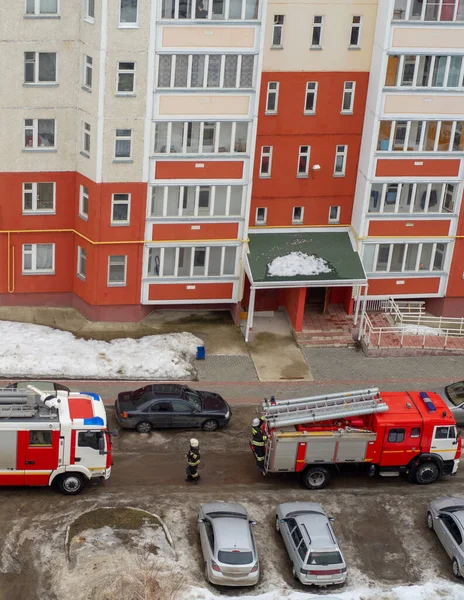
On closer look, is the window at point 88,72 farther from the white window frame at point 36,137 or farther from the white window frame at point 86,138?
the white window frame at point 36,137

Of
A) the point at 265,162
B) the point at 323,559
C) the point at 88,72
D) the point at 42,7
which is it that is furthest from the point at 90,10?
the point at 323,559

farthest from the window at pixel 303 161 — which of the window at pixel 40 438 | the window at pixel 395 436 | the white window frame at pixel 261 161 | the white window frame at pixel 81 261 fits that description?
the window at pixel 40 438

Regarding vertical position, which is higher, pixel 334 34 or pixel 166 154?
pixel 334 34

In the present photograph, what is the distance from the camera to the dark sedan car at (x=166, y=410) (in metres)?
41.0

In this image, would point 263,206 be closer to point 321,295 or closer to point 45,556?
point 321,295

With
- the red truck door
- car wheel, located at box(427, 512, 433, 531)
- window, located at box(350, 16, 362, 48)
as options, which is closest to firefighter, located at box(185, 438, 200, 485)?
the red truck door

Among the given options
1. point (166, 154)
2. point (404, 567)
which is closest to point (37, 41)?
point (166, 154)

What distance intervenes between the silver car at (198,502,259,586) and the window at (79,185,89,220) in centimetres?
1685

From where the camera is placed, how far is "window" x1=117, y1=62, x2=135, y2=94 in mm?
Answer: 43594

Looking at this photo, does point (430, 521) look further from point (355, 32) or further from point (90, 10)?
point (90, 10)

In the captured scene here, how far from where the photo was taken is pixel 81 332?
47469mm

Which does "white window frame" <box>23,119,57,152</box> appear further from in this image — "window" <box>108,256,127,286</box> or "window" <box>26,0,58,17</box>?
"window" <box>108,256,127,286</box>

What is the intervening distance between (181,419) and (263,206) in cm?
1181

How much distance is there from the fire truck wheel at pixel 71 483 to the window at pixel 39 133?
51.0 ft
